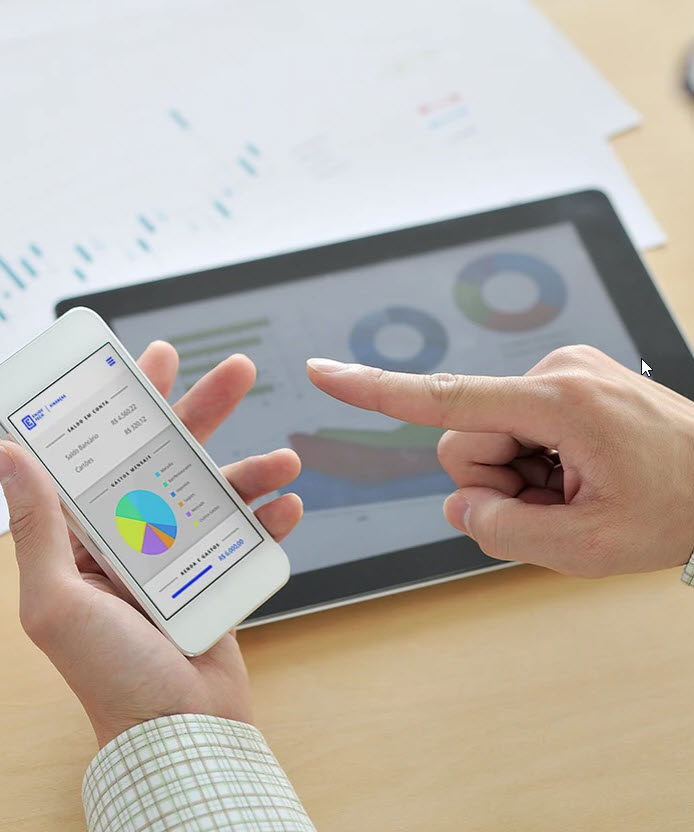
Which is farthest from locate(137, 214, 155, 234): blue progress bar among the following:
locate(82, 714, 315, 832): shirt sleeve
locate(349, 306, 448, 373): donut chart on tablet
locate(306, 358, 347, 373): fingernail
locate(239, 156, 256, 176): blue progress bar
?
locate(82, 714, 315, 832): shirt sleeve

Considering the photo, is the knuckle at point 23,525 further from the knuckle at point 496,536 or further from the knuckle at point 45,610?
the knuckle at point 496,536

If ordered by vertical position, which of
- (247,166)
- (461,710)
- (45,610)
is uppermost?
(247,166)

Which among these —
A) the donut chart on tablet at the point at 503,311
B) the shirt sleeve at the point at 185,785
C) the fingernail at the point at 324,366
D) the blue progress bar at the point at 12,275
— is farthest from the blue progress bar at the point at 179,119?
the shirt sleeve at the point at 185,785

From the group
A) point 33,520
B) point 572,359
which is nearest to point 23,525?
point 33,520

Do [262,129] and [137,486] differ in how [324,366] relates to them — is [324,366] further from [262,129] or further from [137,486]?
[262,129]

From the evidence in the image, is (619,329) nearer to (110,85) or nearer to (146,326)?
(146,326)

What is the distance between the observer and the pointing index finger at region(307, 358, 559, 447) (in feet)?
1.73

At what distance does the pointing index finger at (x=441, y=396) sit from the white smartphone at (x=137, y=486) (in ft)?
0.39

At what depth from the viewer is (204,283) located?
710 millimetres

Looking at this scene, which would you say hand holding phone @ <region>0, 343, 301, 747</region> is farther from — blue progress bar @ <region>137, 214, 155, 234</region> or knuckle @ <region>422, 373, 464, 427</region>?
blue progress bar @ <region>137, 214, 155, 234</region>

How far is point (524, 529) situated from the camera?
0.56 m

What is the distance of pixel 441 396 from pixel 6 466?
0.24 meters

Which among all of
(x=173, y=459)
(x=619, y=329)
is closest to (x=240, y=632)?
(x=173, y=459)

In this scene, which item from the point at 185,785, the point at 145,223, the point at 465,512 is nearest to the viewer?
the point at 185,785
